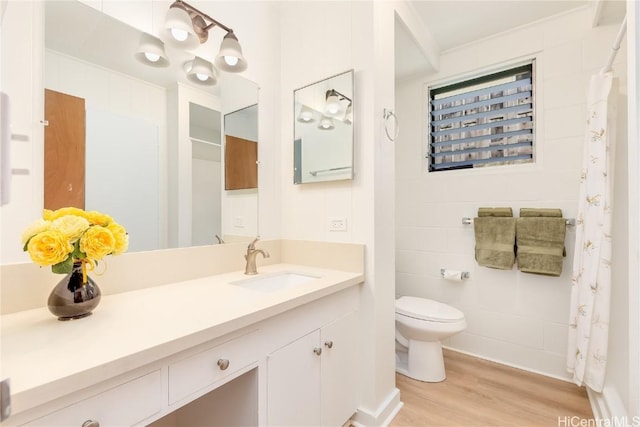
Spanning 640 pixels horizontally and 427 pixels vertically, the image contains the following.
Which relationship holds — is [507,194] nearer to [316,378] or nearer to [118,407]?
[316,378]

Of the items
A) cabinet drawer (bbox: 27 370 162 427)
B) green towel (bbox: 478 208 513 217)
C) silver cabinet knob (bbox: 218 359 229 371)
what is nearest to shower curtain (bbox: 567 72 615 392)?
green towel (bbox: 478 208 513 217)

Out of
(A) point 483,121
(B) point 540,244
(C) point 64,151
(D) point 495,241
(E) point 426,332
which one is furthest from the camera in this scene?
(A) point 483,121

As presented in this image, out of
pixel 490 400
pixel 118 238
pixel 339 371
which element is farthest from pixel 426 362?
pixel 118 238

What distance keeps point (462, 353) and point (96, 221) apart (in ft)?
8.62

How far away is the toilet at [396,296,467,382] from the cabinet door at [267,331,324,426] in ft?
3.02

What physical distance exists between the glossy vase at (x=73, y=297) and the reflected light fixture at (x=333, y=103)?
1333 mm

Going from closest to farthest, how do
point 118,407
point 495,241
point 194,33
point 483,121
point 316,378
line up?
1. point 118,407
2. point 316,378
3. point 194,33
4. point 495,241
5. point 483,121

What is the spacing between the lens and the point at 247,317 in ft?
3.01

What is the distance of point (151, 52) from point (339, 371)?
68.0 inches

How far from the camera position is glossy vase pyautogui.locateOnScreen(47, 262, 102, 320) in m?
0.85

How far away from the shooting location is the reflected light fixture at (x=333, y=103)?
1606 mm

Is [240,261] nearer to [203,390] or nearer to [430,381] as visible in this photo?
[203,390]

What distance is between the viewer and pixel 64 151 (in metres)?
1.05

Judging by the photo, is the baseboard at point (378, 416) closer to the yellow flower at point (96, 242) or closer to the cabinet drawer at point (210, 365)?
the cabinet drawer at point (210, 365)
